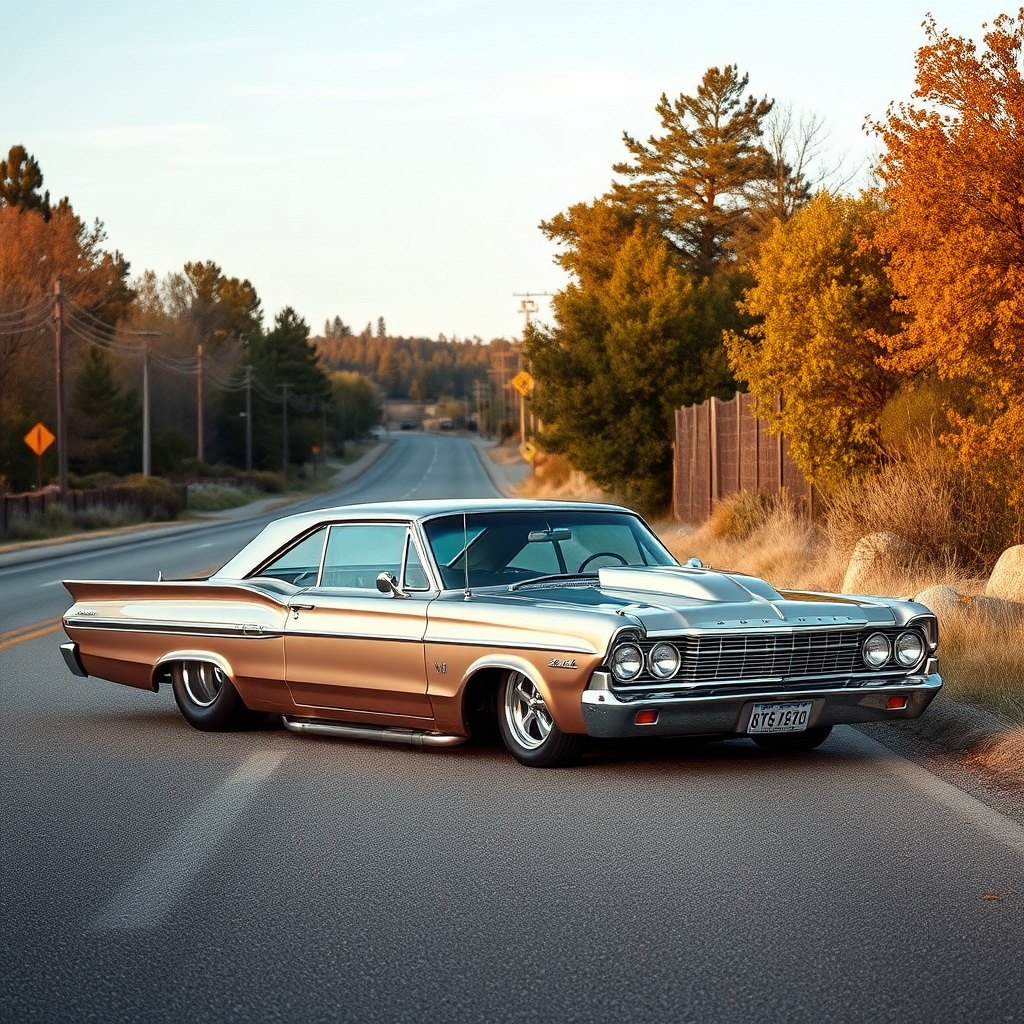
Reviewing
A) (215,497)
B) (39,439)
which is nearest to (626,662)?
(39,439)

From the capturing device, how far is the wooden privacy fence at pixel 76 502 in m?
43.9

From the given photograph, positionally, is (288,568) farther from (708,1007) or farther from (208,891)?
(708,1007)

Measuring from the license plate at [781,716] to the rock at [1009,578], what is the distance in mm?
6780

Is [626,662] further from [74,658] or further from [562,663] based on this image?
[74,658]

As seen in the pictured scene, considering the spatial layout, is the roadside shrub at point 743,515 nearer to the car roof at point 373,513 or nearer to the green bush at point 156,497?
the car roof at point 373,513

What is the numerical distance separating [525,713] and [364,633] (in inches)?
40.3

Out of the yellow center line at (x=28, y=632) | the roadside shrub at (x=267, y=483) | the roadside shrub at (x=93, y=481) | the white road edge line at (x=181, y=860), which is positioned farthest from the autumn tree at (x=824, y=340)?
the roadside shrub at (x=267, y=483)

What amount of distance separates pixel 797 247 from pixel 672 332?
1415 centimetres

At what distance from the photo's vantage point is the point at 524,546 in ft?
30.1

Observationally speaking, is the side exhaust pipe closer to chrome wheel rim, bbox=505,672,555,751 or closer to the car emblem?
chrome wheel rim, bbox=505,672,555,751

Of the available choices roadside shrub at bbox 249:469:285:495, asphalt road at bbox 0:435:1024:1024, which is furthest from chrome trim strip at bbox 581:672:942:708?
roadside shrub at bbox 249:469:285:495

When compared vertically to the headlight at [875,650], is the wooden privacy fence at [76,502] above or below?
below

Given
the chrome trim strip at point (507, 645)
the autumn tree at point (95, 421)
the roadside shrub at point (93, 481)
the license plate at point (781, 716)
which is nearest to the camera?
the chrome trim strip at point (507, 645)

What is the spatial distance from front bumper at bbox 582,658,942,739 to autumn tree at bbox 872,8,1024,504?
28.6 ft
